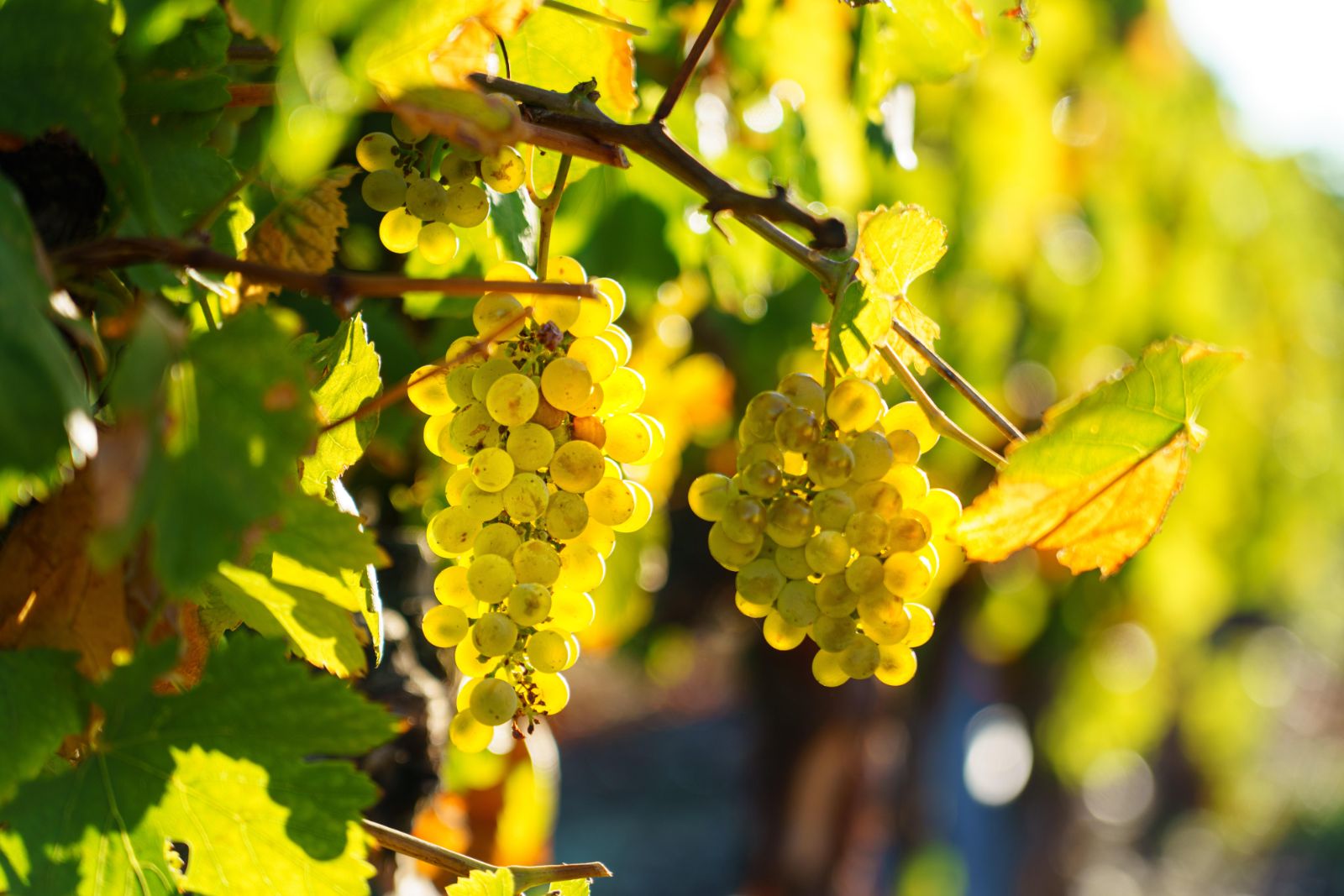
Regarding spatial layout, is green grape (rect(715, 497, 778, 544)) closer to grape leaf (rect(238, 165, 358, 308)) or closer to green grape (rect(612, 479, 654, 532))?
green grape (rect(612, 479, 654, 532))

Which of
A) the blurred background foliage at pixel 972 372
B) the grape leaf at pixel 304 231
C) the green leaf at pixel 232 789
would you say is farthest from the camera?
the blurred background foliage at pixel 972 372

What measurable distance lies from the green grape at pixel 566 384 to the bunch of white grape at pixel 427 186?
0.33ft

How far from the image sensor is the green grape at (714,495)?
1.97 ft

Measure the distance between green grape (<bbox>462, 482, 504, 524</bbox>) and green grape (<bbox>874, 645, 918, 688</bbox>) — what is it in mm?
197

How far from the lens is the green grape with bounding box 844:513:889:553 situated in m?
0.57

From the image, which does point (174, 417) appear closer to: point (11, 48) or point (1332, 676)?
point (11, 48)

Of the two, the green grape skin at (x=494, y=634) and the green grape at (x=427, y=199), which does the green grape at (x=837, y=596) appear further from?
the green grape at (x=427, y=199)

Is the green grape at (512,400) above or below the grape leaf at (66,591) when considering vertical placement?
above

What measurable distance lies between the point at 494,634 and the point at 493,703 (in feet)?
0.10

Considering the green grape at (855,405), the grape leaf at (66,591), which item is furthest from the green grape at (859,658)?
the grape leaf at (66,591)

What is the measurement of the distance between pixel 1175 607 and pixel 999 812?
176 centimetres

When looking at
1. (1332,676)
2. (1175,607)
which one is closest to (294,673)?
(1175,607)

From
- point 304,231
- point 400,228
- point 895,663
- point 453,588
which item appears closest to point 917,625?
point 895,663

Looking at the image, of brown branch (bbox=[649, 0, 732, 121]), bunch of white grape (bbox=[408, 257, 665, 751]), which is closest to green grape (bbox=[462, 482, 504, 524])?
bunch of white grape (bbox=[408, 257, 665, 751])
